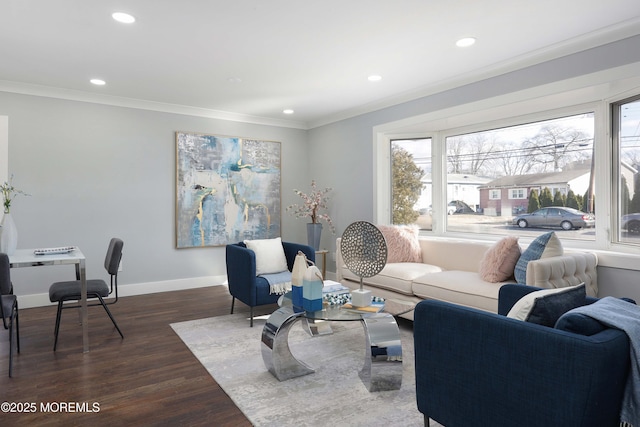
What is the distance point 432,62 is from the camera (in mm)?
3592

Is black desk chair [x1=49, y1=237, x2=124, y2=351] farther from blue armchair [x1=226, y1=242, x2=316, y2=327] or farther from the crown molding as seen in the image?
the crown molding

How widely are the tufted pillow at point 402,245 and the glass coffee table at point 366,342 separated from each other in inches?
60.6

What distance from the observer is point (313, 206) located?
5.50m

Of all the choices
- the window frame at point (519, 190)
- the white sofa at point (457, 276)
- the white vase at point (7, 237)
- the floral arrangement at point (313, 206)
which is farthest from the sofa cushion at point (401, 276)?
the white vase at point (7, 237)

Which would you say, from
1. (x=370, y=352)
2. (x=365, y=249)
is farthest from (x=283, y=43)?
(x=370, y=352)

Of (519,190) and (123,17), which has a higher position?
(123,17)

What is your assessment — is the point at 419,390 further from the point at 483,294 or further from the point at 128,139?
the point at 128,139

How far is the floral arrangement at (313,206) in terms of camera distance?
5.56m

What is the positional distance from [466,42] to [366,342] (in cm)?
245

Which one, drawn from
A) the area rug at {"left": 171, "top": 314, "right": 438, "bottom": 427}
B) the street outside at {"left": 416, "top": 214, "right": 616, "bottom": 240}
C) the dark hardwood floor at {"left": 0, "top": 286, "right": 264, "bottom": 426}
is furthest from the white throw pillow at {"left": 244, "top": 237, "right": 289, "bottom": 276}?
the street outside at {"left": 416, "top": 214, "right": 616, "bottom": 240}

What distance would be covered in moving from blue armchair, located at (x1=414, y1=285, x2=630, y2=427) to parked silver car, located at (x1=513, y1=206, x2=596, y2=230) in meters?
2.63

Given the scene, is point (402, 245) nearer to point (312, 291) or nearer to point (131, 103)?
point (312, 291)

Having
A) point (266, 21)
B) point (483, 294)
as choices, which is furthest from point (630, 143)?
point (266, 21)

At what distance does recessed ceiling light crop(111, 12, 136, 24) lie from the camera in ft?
8.73
